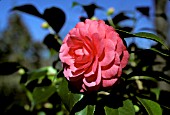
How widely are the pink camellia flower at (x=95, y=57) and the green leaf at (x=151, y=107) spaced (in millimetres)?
120

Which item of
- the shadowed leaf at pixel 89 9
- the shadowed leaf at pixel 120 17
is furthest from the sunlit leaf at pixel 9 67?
the shadowed leaf at pixel 120 17

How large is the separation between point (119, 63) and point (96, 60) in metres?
0.06

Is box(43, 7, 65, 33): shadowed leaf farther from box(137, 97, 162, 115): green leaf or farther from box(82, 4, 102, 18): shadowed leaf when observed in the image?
box(137, 97, 162, 115): green leaf

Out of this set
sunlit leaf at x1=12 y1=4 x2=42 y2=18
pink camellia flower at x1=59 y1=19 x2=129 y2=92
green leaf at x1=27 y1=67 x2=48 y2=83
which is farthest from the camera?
green leaf at x1=27 y1=67 x2=48 y2=83

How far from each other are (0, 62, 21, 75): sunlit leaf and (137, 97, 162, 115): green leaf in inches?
24.1

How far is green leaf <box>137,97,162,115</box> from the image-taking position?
2.42ft

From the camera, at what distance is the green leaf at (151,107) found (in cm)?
74

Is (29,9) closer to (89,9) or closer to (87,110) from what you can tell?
(89,9)

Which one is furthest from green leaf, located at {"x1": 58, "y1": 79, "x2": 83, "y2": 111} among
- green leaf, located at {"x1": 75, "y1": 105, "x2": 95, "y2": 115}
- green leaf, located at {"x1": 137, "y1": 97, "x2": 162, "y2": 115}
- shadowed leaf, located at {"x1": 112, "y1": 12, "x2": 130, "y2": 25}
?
shadowed leaf, located at {"x1": 112, "y1": 12, "x2": 130, "y2": 25}

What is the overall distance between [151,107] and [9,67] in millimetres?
679

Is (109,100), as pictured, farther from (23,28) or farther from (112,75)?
(23,28)

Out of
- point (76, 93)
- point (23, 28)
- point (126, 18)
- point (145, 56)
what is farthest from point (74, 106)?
point (23, 28)

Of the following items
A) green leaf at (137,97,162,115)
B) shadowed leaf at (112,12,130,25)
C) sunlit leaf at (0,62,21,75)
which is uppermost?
shadowed leaf at (112,12,130,25)

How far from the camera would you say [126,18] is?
1.30 meters
